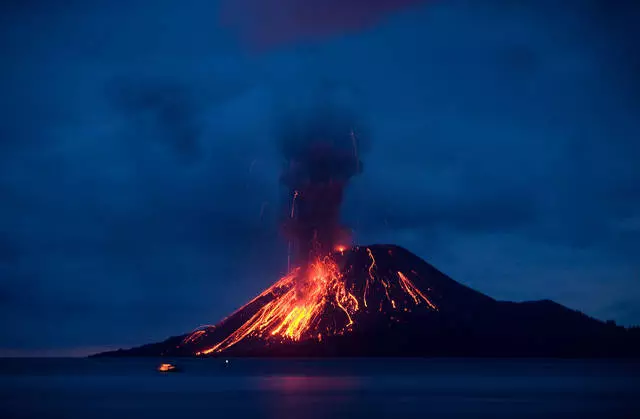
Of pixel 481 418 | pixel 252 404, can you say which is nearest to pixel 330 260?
pixel 252 404

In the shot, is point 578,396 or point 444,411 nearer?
point 444,411

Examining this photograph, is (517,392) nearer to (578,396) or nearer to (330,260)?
(578,396)

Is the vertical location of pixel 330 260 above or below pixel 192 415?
above

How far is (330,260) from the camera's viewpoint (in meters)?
194

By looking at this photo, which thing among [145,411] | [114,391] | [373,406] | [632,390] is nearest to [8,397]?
[114,391]

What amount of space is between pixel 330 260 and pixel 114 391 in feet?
369

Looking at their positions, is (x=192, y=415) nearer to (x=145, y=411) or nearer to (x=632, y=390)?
(x=145, y=411)

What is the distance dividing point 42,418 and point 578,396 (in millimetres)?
42802

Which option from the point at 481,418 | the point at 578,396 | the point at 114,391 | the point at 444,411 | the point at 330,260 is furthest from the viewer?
the point at 330,260

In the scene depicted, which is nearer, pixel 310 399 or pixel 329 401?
pixel 329 401

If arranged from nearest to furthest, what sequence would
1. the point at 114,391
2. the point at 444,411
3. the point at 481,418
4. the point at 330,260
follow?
1. the point at 481,418
2. the point at 444,411
3. the point at 114,391
4. the point at 330,260

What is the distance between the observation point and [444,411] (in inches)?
2297

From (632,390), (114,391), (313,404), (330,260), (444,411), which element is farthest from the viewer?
(330,260)

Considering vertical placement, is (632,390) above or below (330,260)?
below
